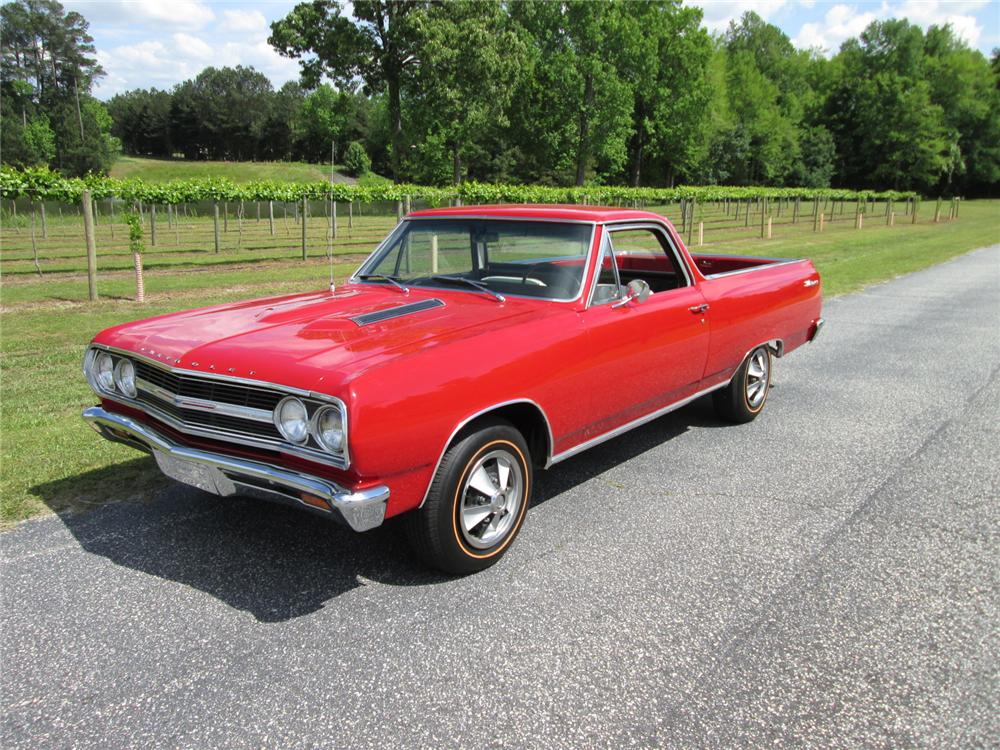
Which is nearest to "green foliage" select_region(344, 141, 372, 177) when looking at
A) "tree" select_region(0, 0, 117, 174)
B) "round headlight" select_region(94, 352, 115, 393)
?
"round headlight" select_region(94, 352, 115, 393)

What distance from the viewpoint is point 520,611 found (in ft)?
10.7

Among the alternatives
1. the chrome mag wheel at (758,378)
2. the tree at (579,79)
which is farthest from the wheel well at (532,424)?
the tree at (579,79)

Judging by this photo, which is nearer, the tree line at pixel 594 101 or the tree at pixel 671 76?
the tree line at pixel 594 101

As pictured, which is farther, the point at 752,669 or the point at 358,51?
the point at 358,51

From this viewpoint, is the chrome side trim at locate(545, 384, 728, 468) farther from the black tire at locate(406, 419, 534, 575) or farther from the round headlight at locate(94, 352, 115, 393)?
the round headlight at locate(94, 352, 115, 393)

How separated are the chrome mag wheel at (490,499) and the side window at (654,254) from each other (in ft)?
6.18

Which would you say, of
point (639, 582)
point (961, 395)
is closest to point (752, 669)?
point (639, 582)

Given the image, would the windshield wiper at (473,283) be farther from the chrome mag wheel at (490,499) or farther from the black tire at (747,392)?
the black tire at (747,392)

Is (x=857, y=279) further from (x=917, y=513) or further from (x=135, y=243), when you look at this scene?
(x=135, y=243)

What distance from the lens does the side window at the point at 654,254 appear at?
5.11m

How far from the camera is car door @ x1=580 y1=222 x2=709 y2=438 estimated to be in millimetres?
4254

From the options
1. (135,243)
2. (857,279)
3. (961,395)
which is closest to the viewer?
(961,395)

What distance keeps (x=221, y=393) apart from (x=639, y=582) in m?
2.07

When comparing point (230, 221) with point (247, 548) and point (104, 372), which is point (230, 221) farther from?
point (247, 548)
